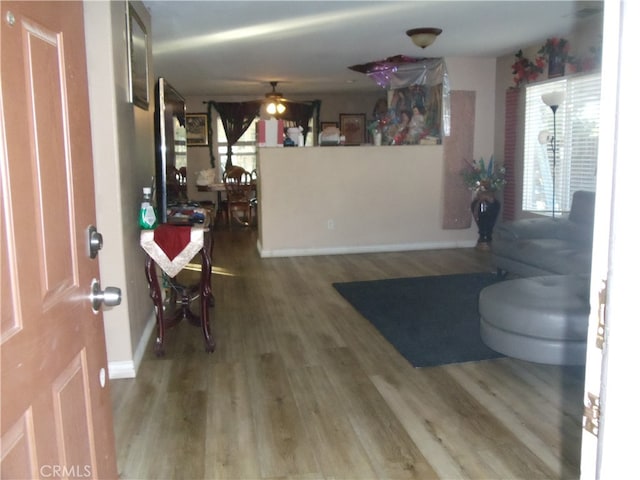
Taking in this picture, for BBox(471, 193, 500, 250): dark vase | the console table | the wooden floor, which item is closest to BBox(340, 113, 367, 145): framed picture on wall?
BBox(471, 193, 500, 250): dark vase

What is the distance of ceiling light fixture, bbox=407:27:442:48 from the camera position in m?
4.96

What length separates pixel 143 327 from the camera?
140 inches

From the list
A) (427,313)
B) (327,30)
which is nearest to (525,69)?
(327,30)

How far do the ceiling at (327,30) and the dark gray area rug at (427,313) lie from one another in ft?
7.51

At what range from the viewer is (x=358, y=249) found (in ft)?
21.6

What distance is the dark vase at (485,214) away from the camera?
6.34 m

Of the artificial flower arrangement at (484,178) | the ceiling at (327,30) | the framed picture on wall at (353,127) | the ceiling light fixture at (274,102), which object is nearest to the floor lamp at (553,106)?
the ceiling at (327,30)

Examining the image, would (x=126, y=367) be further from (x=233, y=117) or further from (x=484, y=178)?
(x=233, y=117)

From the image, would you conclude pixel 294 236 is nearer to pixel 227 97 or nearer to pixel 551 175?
pixel 551 175

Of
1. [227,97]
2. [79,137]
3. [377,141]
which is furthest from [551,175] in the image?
[227,97]

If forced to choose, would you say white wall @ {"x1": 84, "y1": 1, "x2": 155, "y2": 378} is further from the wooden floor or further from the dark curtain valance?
the dark curtain valance

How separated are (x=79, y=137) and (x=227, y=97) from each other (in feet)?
31.2

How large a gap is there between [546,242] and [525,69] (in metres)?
2.34

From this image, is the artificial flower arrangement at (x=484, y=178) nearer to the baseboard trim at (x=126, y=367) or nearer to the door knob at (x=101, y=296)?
the baseboard trim at (x=126, y=367)
